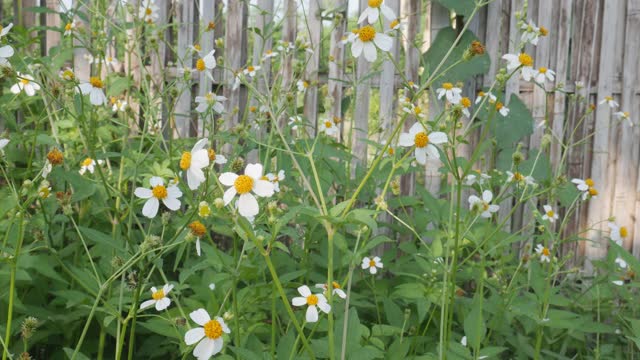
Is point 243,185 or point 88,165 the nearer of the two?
point 243,185

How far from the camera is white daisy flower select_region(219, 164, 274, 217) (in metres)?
1.00

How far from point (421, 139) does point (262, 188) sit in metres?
0.34

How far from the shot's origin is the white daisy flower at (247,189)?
1.00 metres

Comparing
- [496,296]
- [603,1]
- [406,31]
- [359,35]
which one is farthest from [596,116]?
[359,35]

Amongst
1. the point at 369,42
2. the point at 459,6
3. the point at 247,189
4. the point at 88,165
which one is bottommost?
the point at 88,165

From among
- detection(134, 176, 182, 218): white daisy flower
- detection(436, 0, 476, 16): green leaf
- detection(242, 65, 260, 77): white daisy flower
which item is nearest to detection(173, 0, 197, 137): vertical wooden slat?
detection(242, 65, 260, 77): white daisy flower

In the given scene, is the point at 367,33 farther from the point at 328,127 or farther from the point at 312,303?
the point at 328,127

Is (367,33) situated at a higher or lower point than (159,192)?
higher

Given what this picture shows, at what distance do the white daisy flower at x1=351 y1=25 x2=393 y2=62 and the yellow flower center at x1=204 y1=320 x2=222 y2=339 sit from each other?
0.53 meters

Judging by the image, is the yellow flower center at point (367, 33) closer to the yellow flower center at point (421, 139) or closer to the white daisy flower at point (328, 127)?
the yellow flower center at point (421, 139)

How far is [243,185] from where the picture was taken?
1.02 metres

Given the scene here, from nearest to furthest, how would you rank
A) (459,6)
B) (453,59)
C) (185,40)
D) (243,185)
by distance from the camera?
(243,185)
(459,6)
(453,59)
(185,40)

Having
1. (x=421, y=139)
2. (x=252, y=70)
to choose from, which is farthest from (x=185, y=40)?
(x=421, y=139)

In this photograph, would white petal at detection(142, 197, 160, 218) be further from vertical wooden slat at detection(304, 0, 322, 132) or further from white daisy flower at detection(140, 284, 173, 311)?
vertical wooden slat at detection(304, 0, 322, 132)
